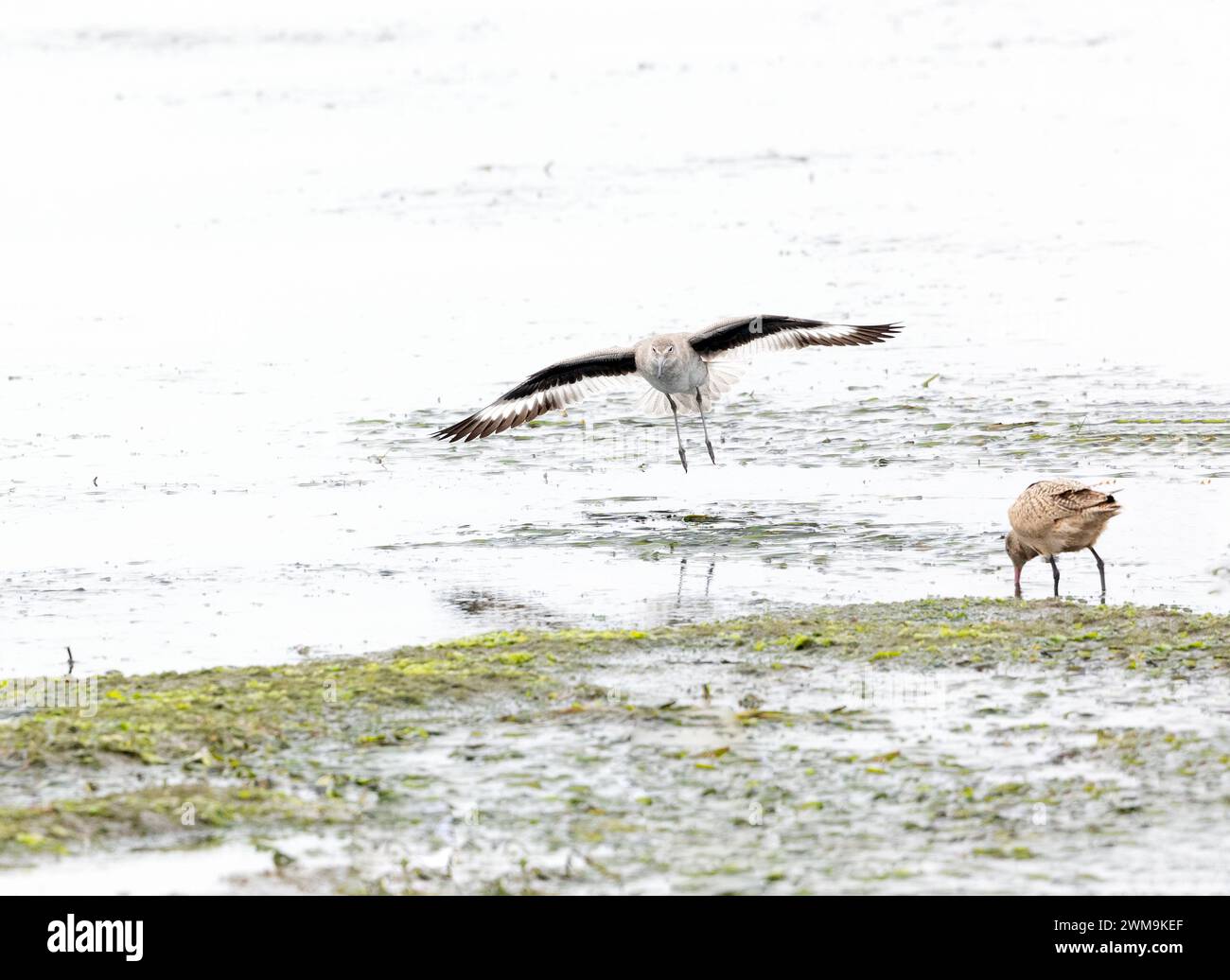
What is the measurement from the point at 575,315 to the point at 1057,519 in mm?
10282

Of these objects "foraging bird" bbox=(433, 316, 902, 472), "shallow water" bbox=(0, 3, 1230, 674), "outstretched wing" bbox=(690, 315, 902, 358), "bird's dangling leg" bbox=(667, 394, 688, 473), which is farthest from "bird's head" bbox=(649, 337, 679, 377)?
"shallow water" bbox=(0, 3, 1230, 674)

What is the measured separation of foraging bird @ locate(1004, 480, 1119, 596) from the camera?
398 inches

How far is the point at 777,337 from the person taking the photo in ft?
47.3

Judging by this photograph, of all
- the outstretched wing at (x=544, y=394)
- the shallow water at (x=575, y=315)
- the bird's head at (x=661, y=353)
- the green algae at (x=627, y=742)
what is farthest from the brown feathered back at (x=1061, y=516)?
the outstretched wing at (x=544, y=394)

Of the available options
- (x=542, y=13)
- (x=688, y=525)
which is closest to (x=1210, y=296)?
(x=688, y=525)

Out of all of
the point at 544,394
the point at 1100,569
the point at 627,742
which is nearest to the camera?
the point at 627,742

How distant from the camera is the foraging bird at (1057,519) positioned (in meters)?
10.1

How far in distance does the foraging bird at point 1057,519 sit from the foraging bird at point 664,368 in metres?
3.92

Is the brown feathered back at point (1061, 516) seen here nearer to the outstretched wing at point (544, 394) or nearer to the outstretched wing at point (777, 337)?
the outstretched wing at point (777, 337)

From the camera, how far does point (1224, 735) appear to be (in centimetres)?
732

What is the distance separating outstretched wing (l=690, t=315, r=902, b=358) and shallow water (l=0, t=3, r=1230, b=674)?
78cm

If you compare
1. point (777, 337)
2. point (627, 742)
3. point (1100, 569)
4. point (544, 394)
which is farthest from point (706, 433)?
point (627, 742)

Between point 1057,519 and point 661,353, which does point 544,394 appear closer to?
point 661,353
